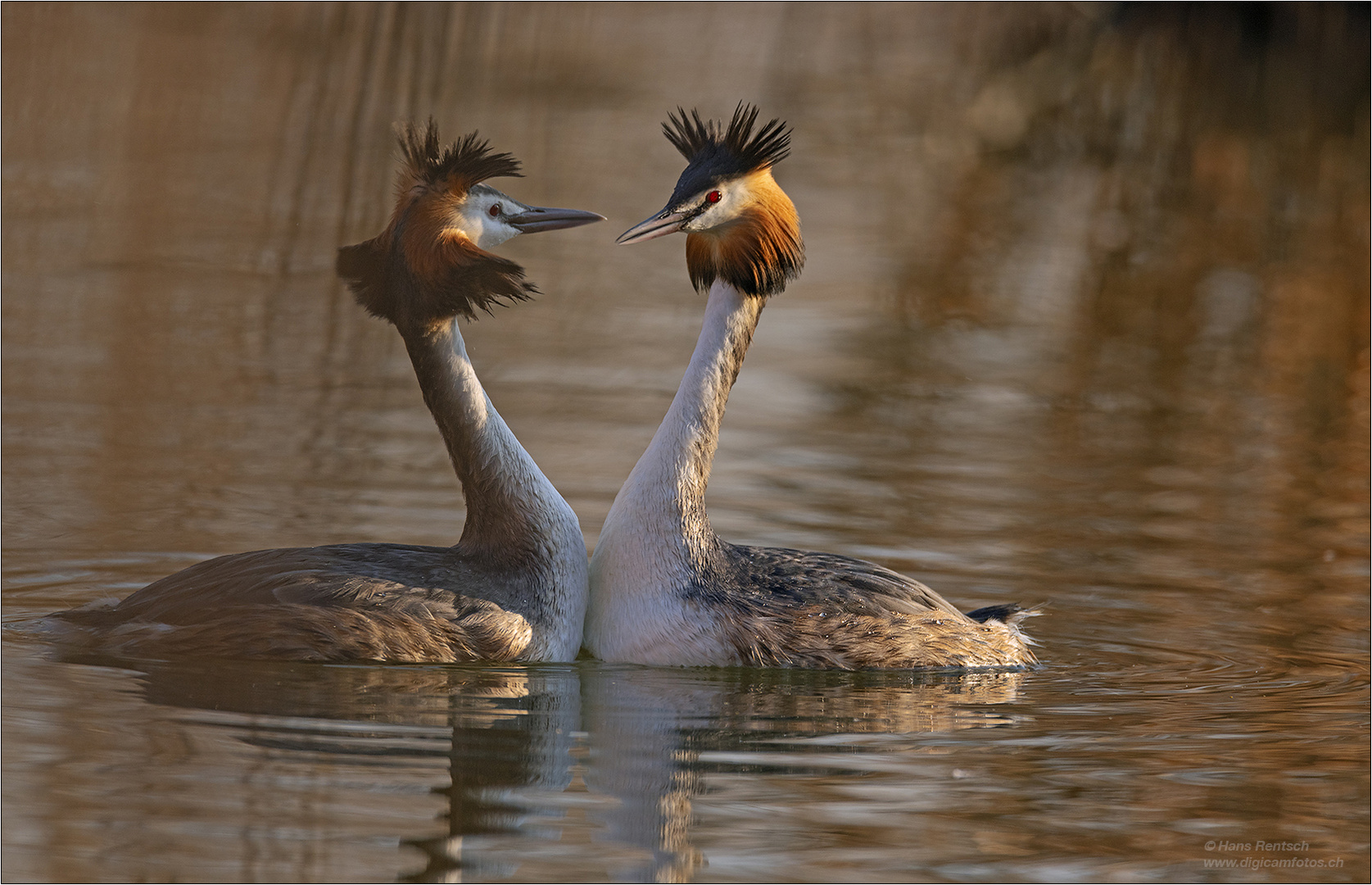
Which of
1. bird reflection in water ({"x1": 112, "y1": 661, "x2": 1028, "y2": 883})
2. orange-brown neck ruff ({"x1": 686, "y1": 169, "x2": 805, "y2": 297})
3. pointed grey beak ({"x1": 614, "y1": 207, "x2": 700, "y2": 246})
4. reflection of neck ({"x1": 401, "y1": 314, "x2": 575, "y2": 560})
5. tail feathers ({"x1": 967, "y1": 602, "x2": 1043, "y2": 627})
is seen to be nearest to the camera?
bird reflection in water ({"x1": 112, "y1": 661, "x2": 1028, "y2": 883})

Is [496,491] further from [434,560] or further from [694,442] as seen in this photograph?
[694,442]

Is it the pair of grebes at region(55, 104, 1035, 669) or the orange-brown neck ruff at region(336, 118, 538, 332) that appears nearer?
the pair of grebes at region(55, 104, 1035, 669)

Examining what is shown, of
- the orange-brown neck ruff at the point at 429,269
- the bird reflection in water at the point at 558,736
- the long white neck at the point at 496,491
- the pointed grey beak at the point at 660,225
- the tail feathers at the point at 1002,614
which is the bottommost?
the bird reflection in water at the point at 558,736

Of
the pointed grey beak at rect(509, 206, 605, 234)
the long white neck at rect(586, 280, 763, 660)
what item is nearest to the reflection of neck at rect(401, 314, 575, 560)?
the long white neck at rect(586, 280, 763, 660)

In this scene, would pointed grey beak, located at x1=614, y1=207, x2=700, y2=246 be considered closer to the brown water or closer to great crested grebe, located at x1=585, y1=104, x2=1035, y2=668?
great crested grebe, located at x1=585, y1=104, x2=1035, y2=668

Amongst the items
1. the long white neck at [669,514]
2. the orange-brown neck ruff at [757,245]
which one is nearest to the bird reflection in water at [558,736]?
the long white neck at [669,514]

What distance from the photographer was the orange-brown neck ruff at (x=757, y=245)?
303 inches

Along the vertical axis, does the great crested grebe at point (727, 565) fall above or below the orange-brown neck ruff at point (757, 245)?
below

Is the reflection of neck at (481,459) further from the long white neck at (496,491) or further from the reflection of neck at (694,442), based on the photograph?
the reflection of neck at (694,442)

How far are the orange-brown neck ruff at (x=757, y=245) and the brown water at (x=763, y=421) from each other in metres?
1.76

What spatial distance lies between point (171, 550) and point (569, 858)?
427 centimetres

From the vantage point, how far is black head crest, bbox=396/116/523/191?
294 inches

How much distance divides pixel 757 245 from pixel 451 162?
136 centimetres

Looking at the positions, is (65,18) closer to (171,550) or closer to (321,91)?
(321,91)
